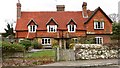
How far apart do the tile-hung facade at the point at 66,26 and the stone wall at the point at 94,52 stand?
2726 cm

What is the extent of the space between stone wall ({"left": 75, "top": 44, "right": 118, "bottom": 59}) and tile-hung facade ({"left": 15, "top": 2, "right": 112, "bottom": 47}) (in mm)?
27259

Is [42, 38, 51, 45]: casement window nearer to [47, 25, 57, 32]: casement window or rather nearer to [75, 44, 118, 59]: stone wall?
[47, 25, 57, 32]: casement window

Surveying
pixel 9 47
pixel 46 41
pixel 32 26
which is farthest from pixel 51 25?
pixel 9 47

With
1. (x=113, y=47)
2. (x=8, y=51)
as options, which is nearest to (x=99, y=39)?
(x=113, y=47)

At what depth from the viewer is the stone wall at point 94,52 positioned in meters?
29.2

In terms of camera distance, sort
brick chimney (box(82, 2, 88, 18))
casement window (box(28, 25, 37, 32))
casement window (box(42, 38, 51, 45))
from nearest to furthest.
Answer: casement window (box(42, 38, 51, 45))
casement window (box(28, 25, 37, 32))
brick chimney (box(82, 2, 88, 18))

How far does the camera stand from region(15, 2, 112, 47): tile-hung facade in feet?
192

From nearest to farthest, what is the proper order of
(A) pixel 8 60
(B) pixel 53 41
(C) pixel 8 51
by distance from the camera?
(A) pixel 8 60, (C) pixel 8 51, (B) pixel 53 41

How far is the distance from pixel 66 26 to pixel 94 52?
1205 inches

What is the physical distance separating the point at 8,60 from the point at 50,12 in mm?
37258

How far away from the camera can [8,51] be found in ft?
94.2

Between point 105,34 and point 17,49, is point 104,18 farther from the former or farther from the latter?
point 17,49

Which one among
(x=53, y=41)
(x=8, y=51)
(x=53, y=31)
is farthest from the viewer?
(x=53, y=31)

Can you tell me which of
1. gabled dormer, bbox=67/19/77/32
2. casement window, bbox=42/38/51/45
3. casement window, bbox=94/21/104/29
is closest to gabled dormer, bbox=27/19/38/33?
casement window, bbox=42/38/51/45
